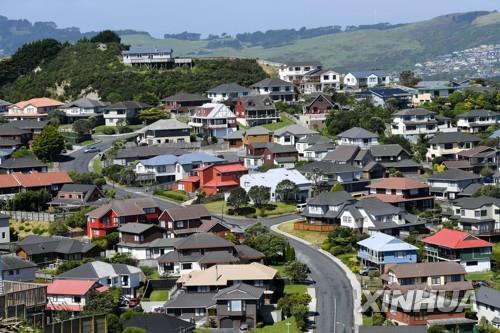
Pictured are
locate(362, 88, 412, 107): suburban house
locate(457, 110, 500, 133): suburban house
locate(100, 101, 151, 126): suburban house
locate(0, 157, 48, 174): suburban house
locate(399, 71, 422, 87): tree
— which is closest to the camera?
locate(0, 157, 48, 174): suburban house

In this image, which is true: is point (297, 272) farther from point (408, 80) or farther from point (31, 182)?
point (408, 80)

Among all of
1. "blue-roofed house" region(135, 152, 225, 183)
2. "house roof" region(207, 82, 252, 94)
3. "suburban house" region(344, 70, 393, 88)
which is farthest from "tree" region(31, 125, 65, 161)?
"suburban house" region(344, 70, 393, 88)

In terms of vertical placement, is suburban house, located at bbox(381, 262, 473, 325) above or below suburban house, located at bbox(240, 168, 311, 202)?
below

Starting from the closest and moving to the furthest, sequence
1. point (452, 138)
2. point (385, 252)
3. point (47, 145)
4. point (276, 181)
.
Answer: point (385, 252)
point (276, 181)
point (47, 145)
point (452, 138)

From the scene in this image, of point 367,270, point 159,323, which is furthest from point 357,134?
point 159,323

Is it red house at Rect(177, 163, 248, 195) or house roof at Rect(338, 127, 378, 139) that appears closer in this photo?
red house at Rect(177, 163, 248, 195)

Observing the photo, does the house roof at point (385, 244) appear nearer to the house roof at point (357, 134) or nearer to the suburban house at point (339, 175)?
the suburban house at point (339, 175)

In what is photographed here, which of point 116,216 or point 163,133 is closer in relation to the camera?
point 116,216

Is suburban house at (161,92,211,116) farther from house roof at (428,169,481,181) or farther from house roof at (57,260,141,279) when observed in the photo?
house roof at (57,260,141,279)
